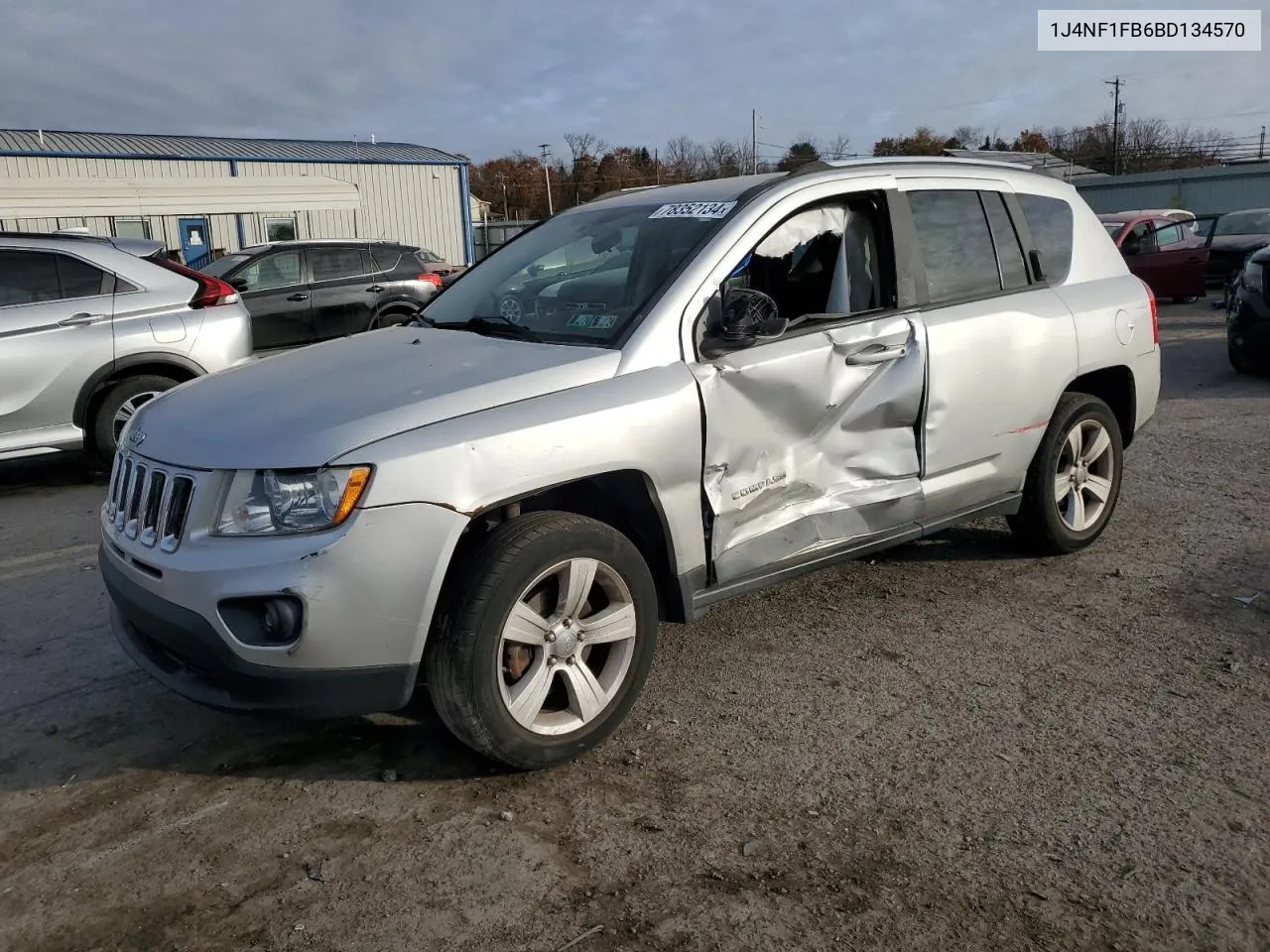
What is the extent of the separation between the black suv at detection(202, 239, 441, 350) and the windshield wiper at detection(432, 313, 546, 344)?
896 centimetres

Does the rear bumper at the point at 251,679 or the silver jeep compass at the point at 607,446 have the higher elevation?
the silver jeep compass at the point at 607,446

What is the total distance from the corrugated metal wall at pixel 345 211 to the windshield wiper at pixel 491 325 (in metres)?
20.3

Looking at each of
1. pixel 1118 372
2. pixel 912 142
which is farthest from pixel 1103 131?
pixel 1118 372

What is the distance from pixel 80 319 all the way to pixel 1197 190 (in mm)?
41420

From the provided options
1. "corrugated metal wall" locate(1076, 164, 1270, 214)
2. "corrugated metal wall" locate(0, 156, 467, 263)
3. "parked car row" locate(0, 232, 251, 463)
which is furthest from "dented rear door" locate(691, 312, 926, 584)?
"corrugated metal wall" locate(1076, 164, 1270, 214)

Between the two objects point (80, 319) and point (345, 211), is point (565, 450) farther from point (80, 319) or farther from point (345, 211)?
point (345, 211)

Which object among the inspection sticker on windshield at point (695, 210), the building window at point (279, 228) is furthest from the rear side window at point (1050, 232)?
the building window at point (279, 228)

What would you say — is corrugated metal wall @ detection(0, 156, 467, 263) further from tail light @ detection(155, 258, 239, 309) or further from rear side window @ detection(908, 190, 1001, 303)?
rear side window @ detection(908, 190, 1001, 303)

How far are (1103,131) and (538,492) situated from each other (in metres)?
84.4

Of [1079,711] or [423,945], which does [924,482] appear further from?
[423,945]

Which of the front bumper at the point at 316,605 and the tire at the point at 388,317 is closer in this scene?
the front bumper at the point at 316,605

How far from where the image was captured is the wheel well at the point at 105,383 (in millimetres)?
7102

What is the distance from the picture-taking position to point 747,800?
302 cm

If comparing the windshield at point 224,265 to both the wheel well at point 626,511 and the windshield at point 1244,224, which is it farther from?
the windshield at point 1244,224
